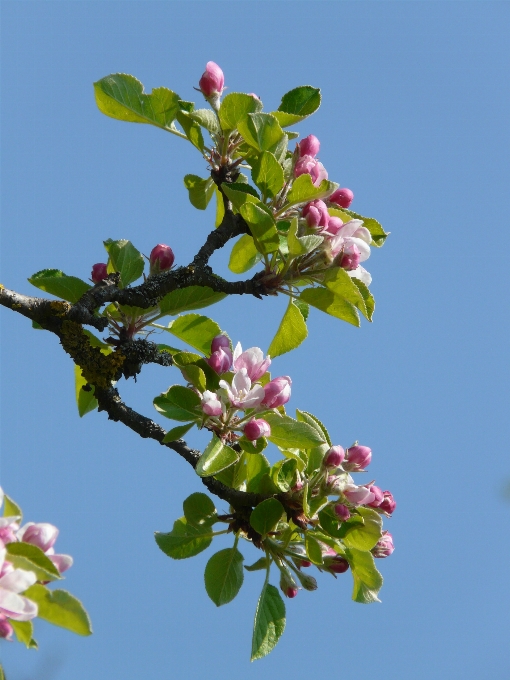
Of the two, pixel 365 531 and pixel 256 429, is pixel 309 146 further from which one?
pixel 365 531

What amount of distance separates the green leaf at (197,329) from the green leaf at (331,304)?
13.1 inches

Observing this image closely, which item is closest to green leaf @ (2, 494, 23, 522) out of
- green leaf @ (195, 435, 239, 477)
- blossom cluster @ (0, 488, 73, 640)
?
→ blossom cluster @ (0, 488, 73, 640)

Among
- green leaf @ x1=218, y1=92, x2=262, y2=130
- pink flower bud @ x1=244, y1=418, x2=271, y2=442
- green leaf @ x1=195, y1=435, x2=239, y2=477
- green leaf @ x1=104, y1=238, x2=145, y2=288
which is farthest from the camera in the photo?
green leaf @ x1=104, y1=238, x2=145, y2=288

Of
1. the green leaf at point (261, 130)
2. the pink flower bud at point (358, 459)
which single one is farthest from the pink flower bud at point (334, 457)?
the green leaf at point (261, 130)

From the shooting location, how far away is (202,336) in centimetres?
261

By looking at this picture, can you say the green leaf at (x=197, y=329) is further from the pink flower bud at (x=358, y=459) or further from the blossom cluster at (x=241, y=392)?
the pink flower bud at (x=358, y=459)

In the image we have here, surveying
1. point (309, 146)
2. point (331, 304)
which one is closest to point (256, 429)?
point (331, 304)

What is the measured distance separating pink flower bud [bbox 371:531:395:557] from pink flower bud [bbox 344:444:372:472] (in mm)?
253

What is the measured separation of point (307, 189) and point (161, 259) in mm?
534

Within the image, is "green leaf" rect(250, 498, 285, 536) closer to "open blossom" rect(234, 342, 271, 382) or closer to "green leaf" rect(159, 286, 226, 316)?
"open blossom" rect(234, 342, 271, 382)

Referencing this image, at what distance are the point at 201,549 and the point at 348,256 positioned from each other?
972mm

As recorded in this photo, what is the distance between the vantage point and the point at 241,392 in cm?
229

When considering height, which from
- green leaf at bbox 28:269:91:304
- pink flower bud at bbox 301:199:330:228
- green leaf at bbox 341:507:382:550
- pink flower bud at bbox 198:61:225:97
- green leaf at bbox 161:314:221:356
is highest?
pink flower bud at bbox 198:61:225:97

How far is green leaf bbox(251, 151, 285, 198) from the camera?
2.40m
